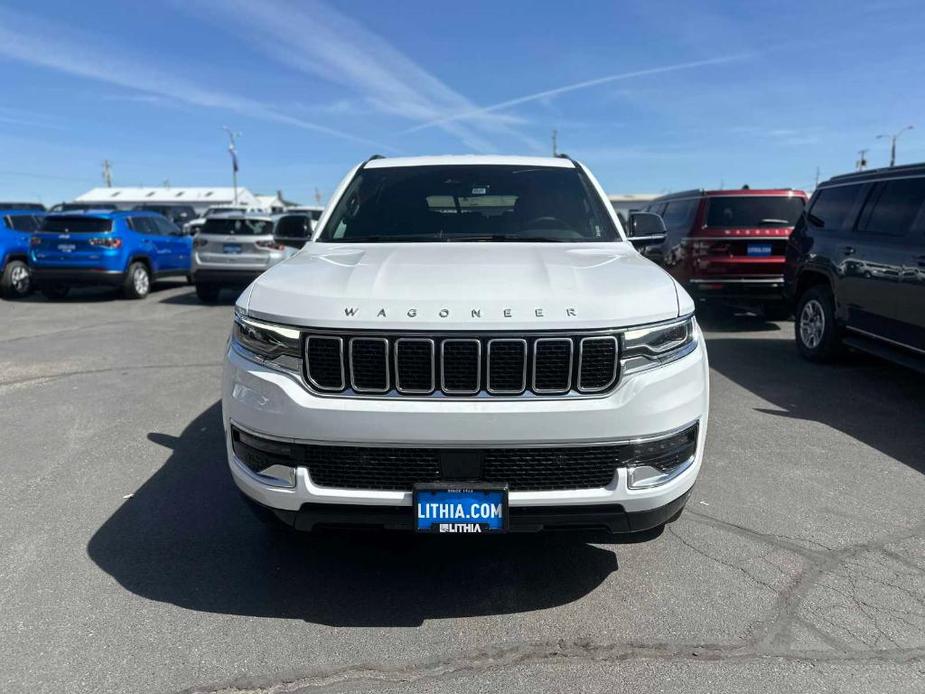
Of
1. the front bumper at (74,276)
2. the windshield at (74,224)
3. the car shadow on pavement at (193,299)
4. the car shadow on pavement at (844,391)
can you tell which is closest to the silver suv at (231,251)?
the car shadow on pavement at (193,299)

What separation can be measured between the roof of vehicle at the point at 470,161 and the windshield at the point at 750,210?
18.9 ft

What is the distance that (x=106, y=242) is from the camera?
1315 centimetres

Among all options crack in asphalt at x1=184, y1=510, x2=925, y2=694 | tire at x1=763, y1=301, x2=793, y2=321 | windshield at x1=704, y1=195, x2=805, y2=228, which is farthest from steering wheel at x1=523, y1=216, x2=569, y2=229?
tire at x1=763, y1=301, x2=793, y2=321

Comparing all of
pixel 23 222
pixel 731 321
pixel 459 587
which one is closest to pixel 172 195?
pixel 23 222

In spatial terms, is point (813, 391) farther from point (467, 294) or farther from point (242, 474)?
point (242, 474)

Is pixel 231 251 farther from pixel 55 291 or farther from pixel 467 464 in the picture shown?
pixel 467 464

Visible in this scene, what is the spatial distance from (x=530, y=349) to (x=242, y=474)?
1.29m

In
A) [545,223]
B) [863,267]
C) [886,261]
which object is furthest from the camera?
[863,267]

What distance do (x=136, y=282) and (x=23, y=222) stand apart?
2838mm

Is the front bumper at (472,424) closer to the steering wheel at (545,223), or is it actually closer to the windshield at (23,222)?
the steering wheel at (545,223)

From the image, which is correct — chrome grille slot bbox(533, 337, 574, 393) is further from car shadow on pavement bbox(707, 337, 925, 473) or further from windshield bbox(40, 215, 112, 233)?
windshield bbox(40, 215, 112, 233)

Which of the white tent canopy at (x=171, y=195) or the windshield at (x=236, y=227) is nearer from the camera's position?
the windshield at (x=236, y=227)

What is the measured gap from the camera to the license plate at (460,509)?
260 centimetres

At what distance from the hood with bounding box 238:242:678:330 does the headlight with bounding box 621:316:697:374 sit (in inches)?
1.9
